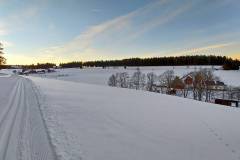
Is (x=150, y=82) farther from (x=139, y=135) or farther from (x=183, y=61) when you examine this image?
(x=139, y=135)

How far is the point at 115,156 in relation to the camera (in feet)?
27.7

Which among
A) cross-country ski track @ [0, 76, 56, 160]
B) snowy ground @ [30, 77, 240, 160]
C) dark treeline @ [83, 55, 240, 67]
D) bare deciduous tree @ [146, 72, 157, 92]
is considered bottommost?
bare deciduous tree @ [146, 72, 157, 92]


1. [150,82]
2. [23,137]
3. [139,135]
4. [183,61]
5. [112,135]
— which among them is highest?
[183,61]

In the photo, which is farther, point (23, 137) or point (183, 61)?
point (183, 61)

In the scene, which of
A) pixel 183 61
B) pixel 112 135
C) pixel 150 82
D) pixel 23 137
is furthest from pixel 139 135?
pixel 183 61

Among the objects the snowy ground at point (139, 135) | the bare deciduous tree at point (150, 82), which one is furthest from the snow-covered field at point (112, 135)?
the bare deciduous tree at point (150, 82)

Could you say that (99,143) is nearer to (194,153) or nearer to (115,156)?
(115,156)

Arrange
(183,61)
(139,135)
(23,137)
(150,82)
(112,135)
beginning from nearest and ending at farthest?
1. (23,137)
2. (112,135)
3. (139,135)
4. (150,82)
5. (183,61)

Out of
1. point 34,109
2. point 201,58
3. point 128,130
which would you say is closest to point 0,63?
point 34,109

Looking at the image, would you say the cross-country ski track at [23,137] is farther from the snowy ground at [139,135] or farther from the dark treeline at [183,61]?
the dark treeline at [183,61]

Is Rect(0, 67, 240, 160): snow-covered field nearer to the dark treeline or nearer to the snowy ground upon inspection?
the snowy ground

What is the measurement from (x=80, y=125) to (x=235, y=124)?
9430mm

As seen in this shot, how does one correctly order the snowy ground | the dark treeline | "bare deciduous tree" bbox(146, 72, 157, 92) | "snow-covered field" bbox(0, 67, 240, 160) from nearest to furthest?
"snow-covered field" bbox(0, 67, 240, 160) → the snowy ground → "bare deciduous tree" bbox(146, 72, 157, 92) → the dark treeline

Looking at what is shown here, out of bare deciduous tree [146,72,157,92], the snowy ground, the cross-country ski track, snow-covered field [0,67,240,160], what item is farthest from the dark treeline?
the cross-country ski track
